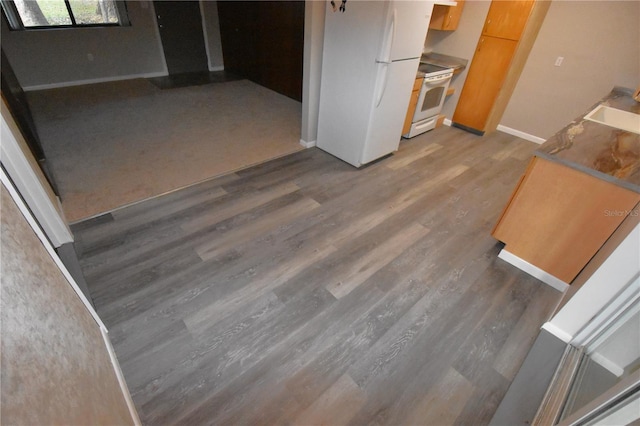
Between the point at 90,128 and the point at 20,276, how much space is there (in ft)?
13.0

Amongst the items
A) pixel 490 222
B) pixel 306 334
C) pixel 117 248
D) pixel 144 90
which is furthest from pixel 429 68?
pixel 144 90

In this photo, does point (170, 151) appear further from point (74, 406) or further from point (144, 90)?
point (74, 406)

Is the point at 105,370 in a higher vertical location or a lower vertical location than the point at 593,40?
lower

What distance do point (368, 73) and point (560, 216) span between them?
6.22ft

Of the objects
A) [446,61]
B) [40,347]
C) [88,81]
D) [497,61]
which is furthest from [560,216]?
[88,81]

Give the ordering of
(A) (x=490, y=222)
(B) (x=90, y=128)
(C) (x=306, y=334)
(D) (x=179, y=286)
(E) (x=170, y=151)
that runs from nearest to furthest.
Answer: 1. (C) (x=306, y=334)
2. (D) (x=179, y=286)
3. (A) (x=490, y=222)
4. (E) (x=170, y=151)
5. (B) (x=90, y=128)

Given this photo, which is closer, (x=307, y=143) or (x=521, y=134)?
(x=307, y=143)

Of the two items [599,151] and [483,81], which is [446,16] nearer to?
[483,81]

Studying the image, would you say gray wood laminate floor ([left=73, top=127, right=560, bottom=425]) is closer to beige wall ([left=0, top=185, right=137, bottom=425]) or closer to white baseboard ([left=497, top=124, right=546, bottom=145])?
beige wall ([left=0, top=185, right=137, bottom=425])

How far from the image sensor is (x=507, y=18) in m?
3.51

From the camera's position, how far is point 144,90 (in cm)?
508

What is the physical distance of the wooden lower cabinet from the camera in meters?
1.68

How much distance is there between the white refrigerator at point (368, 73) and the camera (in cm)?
254

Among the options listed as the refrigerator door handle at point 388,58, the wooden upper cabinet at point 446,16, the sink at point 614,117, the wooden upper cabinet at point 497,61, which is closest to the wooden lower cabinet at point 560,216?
the sink at point 614,117
